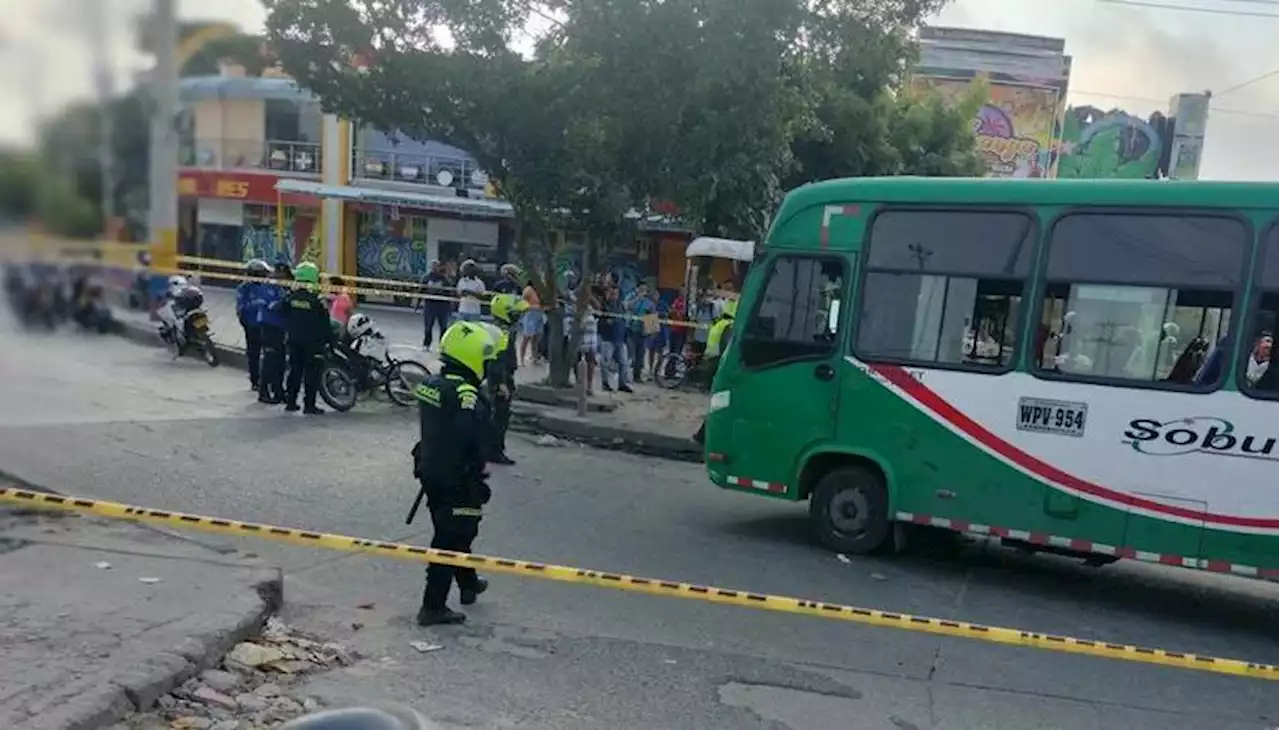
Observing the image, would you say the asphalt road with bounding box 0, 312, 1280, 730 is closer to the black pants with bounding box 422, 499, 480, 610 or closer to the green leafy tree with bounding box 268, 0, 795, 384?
the black pants with bounding box 422, 499, 480, 610

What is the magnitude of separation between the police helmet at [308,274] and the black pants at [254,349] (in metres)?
1.38

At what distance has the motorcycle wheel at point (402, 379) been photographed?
1328 centimetres

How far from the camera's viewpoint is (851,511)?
8.08 meters

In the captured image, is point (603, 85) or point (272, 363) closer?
point (603, 85)

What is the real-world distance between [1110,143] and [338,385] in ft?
112

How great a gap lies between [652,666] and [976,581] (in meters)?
3.26

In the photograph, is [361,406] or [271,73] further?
[361,406]

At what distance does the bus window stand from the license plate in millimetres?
208

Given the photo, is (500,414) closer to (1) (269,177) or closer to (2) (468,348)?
(2) (468,348)

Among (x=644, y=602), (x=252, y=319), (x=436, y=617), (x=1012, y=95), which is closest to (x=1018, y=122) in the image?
(x=1012, y=95)

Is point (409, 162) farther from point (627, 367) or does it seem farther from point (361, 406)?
point (627, 367)

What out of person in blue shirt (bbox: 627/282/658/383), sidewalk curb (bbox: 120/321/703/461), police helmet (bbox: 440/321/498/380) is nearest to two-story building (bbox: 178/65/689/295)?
police helmet (bbox: 440/321/498/380)

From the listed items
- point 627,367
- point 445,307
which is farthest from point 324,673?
point 445,307

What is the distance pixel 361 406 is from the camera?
43.2 ft
